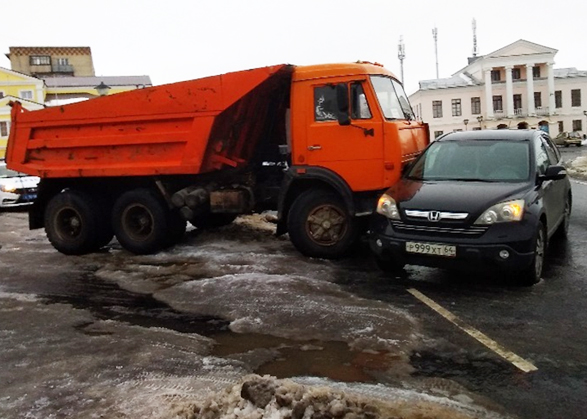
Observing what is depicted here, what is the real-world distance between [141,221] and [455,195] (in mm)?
4904

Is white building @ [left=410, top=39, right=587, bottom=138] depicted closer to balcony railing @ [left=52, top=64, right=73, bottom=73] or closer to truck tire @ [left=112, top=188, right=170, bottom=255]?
balcony railing @ [left=52, top=64, right=73, bottom=73]

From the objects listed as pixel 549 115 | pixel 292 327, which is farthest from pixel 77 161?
pixel 549 115

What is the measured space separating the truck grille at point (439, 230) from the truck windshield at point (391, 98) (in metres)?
1.80

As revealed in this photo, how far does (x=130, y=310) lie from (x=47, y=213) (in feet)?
14.2

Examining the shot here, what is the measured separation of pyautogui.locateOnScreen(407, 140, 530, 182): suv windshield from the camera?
6938 millimetres

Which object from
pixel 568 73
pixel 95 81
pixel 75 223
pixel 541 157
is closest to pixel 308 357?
pixel 541 157

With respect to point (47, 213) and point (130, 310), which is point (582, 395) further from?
point (47, 213)

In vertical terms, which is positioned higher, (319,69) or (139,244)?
(319,69)

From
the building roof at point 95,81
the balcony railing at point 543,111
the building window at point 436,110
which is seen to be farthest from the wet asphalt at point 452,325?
the balcony railing at point 543,111

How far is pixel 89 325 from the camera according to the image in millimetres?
5633

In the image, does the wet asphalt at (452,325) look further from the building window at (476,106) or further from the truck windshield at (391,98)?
the building window at (476,106)

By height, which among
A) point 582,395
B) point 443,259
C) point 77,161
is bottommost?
point 582,395

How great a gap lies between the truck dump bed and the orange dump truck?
2 cm

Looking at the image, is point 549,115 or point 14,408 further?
→ point 549,115
